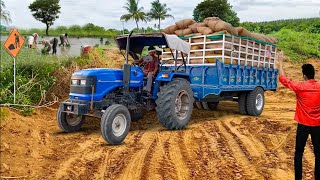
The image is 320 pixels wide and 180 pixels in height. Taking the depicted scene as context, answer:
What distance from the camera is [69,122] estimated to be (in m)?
7.60

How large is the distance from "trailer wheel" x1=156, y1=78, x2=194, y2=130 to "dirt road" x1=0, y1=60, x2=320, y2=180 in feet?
0.88

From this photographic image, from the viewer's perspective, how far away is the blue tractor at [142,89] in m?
6.78

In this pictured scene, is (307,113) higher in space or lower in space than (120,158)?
higher

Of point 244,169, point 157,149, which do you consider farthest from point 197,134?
point 244,169

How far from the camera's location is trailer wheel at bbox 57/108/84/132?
24.2 ft

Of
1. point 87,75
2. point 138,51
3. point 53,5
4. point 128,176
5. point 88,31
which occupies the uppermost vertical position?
point 53,5

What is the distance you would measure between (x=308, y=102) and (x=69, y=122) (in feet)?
16.4

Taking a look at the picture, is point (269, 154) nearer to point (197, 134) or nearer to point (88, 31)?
point (197, 134)

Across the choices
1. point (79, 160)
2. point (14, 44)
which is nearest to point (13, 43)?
point (14, 44)

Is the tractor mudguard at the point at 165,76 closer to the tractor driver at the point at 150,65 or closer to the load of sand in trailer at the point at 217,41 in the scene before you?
the tractor driver at the point at 150,65

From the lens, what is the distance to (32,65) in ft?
34.6

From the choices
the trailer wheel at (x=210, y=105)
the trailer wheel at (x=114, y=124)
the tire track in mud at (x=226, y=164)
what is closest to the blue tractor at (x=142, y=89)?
the trailer wheel at (x=114, y=124)

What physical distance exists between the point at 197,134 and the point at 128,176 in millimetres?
3100

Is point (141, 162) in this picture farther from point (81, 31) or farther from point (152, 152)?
point (81, 31)
